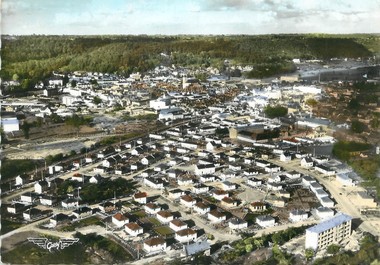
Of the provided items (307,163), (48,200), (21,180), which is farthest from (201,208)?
(21,180)

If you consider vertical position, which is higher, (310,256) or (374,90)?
(374,90)

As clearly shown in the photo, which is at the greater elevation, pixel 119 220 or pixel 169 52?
pixel 169 52

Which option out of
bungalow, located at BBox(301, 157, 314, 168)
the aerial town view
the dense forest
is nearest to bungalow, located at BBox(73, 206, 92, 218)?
the aerial town view

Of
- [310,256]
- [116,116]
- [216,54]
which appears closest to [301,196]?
[310,256]

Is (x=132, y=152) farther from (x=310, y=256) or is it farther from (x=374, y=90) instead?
(x=374, y=90)

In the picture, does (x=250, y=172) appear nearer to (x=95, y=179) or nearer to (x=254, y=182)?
(x=254, y=182)

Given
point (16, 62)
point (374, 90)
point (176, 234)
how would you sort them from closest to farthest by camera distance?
point (176, 234) → point (16, 62) → point (374, 90)
